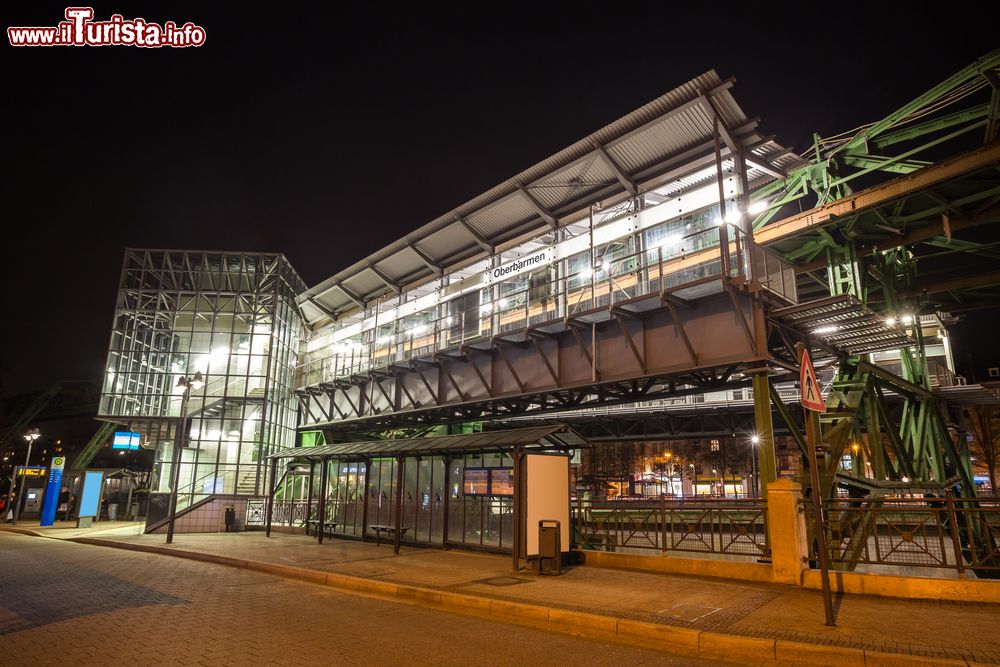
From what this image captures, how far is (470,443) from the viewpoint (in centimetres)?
1605

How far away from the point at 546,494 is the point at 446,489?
4.45m

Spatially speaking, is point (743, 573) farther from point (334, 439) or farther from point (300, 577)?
point (334, 439)

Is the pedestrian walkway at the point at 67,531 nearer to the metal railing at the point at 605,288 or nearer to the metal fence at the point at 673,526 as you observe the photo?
the metal railing at the point at 605,288

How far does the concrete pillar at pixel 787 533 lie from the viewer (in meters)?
10.6

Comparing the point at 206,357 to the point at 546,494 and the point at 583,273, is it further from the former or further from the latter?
the point at 546,494

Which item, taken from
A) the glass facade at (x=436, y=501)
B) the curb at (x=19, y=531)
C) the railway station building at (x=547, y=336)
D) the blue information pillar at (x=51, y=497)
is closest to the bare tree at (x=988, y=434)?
the railway station building at (x=547, y=336)

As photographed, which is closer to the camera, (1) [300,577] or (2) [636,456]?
(1) [300,577]

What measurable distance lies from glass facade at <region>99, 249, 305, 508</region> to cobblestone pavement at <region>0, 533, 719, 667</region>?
2056 centimetres

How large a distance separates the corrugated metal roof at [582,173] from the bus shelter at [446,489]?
9677 mm

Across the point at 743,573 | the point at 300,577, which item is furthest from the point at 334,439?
the point at 743,573

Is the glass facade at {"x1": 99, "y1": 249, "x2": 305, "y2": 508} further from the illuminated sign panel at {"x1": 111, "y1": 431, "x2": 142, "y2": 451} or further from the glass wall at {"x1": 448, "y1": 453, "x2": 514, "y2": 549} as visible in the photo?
the glass wall at {"x1": 448, "y1": 453, "x2": 514, "y2": 549}

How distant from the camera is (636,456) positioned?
58.5m

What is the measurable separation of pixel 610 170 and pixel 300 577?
50.9 ft
